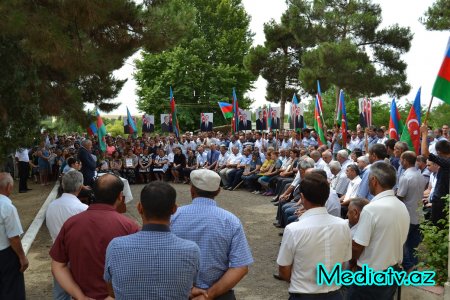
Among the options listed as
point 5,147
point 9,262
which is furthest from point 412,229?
point 5,147

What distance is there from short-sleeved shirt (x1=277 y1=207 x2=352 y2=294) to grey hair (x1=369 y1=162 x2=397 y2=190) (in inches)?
32.6

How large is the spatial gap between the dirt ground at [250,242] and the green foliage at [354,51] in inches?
531

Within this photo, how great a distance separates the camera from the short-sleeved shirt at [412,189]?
6.94 m

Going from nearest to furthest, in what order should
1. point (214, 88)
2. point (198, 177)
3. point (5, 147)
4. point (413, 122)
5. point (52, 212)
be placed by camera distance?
point (198, 177), point (52, 212), point (413, 122), point (5, 147), point (214, 88)

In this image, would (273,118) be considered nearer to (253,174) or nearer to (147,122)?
(253,174)

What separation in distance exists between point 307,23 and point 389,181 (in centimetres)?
2872

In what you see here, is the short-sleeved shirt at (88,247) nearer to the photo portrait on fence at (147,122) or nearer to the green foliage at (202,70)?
the photo portrait on fence at (147,122)

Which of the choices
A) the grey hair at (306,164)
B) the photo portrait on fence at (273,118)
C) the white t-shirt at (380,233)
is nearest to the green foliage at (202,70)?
the photo portrait on fence at (273,118)

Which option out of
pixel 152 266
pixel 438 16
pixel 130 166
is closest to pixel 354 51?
pixel 438 16

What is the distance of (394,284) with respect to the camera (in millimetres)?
4082

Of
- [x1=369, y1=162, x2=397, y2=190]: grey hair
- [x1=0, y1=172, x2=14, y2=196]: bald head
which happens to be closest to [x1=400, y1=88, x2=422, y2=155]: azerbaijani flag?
[x1=369, y1=162, x2=397, y2=190]: grey hair

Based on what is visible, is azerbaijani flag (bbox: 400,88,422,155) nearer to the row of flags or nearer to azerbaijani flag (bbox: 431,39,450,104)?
the row of flags

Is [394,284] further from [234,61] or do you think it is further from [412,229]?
[234,61]

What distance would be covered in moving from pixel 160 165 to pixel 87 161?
25.6ft
